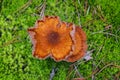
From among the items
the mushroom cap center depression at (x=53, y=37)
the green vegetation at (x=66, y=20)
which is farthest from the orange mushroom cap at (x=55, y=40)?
the green vegetation at (x=66, y=20)

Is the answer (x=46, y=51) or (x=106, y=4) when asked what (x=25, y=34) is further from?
(x=106, y=4)

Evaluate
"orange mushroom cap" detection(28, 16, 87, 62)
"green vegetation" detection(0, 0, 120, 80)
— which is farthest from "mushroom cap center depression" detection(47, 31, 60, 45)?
"green vegetation" detection(0, 0, 120, 80)

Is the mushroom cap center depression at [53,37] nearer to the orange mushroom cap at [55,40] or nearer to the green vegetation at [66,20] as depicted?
the orange mushroom cap at [55,40]

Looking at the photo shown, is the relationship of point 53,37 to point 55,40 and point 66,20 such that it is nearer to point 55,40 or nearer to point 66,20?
point 55,40

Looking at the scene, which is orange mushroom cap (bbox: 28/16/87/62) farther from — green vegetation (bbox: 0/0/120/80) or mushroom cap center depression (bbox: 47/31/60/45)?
green vegetation (bbox: 0/0/120/80)

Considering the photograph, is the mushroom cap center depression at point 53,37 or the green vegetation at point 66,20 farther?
the green vegetation at point 66,20

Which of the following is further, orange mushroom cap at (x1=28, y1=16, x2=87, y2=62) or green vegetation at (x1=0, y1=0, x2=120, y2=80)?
green vegetation at (x1=0, y1=0, x2=120, y2=80)
